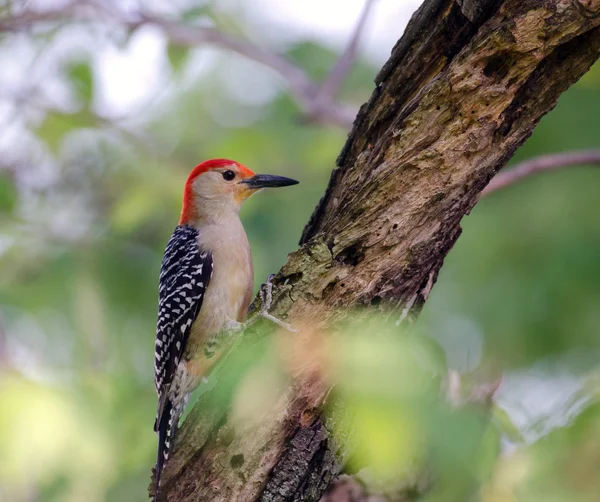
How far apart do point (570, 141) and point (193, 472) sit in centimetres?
619

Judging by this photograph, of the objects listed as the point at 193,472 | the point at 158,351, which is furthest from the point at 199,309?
the point at 193,472

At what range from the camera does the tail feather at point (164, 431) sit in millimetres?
4352

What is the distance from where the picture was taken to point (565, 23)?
3.68m

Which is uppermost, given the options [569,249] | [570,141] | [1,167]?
[570,141]

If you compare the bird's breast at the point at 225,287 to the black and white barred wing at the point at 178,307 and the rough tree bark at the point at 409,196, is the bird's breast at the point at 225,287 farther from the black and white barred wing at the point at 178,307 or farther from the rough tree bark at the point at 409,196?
the rough tree bark at the point at 409,196

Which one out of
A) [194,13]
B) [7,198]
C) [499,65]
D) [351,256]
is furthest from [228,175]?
[499,65]

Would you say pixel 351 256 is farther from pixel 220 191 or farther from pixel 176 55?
pixel 176 55

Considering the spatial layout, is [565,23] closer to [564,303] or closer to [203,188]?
[203,188]

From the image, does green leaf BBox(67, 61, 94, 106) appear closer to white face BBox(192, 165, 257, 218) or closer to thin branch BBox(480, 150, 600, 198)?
white face BBox(192, 165, 257, 218)

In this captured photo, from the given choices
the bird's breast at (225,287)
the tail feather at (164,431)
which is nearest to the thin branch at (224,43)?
the bird's breast at (225,287)

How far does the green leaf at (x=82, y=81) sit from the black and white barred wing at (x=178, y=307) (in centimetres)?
261

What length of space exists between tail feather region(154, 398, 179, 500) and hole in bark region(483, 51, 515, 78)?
2.56 m

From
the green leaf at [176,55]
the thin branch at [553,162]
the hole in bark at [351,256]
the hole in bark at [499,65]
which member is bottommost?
the green leaf at [176,55]

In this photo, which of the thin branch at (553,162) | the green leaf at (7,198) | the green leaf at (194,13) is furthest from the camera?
the green leaf at (194,13)
